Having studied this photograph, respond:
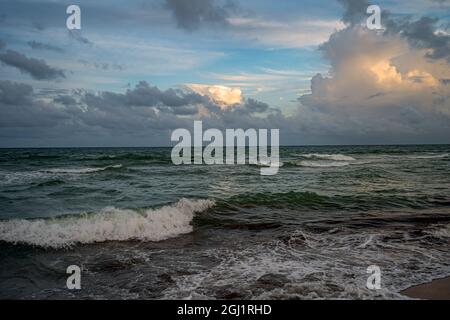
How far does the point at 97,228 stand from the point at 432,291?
837 centimetres

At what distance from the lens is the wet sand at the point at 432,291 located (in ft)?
19.9

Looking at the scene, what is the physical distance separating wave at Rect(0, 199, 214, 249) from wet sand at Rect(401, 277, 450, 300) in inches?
256

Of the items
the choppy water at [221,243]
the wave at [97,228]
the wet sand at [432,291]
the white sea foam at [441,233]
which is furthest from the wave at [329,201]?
the wet sand at [432,291]

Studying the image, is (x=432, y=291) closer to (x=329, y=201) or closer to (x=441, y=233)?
(x=441, y=233)

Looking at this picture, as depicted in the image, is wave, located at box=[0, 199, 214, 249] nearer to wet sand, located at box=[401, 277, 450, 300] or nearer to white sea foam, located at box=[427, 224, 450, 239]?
wet sand, located at box=[401, 277, 450, 300]

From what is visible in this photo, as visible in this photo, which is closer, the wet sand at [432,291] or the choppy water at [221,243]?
the wet sand at [432,291]

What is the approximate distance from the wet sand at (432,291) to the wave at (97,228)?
6.49 metres

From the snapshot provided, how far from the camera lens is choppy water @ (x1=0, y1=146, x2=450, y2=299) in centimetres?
661

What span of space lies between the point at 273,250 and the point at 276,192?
8871 mm

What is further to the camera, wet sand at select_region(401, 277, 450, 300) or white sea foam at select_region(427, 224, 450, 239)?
white sea foam at select_region(427, 224, 450, 239)

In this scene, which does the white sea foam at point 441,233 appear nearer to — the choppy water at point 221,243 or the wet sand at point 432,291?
the choppy water at point 221,243

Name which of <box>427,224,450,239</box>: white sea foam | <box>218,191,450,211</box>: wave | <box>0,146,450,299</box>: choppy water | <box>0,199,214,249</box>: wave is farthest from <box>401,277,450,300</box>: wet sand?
<box>218,191,450,211</box>: wave
